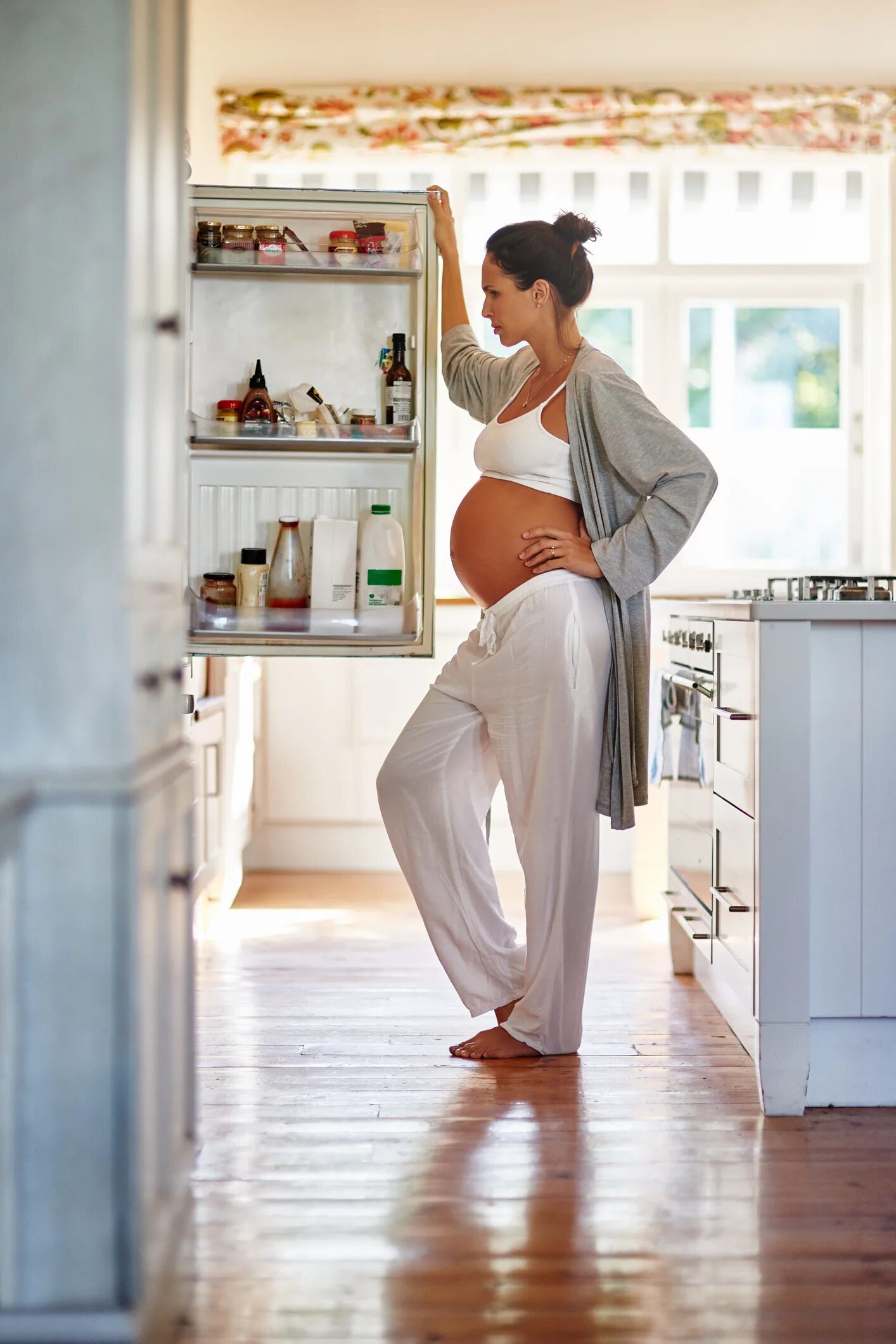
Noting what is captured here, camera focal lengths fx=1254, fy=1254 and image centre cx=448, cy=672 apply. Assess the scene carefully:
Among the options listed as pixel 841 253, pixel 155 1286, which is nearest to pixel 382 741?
pixel 841 253

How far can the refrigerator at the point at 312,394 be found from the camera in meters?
2.48

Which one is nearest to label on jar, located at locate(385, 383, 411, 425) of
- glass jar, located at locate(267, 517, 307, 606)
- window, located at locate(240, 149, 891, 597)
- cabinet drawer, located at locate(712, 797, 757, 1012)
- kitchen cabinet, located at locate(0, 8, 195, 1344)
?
glass jar, located at locate(267, 517, 307, 606)

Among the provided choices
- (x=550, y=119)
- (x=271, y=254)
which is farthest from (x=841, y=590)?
(x=550, y=119)

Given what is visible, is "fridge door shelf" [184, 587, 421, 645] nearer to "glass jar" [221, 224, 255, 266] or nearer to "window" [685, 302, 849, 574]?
"glass jar" [221, 224, 255, 266]

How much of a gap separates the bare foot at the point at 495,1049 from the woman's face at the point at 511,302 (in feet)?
4.22

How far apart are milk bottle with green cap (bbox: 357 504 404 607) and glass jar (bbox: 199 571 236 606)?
0.26m

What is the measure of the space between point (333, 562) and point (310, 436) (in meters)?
0.25

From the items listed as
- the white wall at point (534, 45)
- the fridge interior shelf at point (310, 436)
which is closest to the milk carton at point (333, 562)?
the fridge interior shelf at point (310, 436)

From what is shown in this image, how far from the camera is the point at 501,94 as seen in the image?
395cm

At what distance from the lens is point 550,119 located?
396cm

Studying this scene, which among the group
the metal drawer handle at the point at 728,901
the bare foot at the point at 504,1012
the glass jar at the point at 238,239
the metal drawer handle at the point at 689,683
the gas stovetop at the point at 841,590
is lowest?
the bare foot at the point at 504,1012

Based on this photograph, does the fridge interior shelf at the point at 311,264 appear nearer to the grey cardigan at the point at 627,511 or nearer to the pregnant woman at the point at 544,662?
the pregnant woman at the point at 544,662

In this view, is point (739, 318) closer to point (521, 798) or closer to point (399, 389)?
point (399, 389)

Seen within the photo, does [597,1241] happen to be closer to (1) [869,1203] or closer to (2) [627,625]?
(1) [869,1203]
